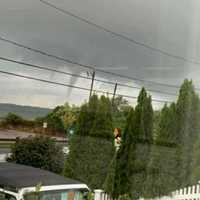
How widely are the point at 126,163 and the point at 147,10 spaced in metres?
0.86

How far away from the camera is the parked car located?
166cm

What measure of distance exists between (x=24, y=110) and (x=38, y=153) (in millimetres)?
256

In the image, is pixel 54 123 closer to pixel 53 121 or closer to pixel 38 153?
pixel 53 121

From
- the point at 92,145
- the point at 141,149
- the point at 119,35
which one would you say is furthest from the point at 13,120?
the point at 141,149

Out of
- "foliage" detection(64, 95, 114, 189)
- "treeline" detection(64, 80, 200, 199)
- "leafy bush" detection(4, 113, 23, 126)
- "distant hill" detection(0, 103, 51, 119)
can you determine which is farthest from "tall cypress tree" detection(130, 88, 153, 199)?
"leafy bush" detection(4, 113, 23, 126)

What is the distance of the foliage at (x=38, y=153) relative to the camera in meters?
1.73

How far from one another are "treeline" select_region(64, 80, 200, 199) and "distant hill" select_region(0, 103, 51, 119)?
269 mm

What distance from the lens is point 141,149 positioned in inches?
87.0

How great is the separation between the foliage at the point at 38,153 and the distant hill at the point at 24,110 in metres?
0.11

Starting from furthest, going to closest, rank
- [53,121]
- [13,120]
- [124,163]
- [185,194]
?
[185,194]
[124,163]
[53,121]
[13,120]

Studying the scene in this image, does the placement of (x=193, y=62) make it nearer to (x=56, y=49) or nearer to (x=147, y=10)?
(x=147, y=10)

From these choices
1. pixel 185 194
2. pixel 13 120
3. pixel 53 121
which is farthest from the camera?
pixel 185 194

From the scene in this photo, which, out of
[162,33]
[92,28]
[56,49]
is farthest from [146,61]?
[56,49]

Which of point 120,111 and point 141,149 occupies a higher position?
point 120,111
